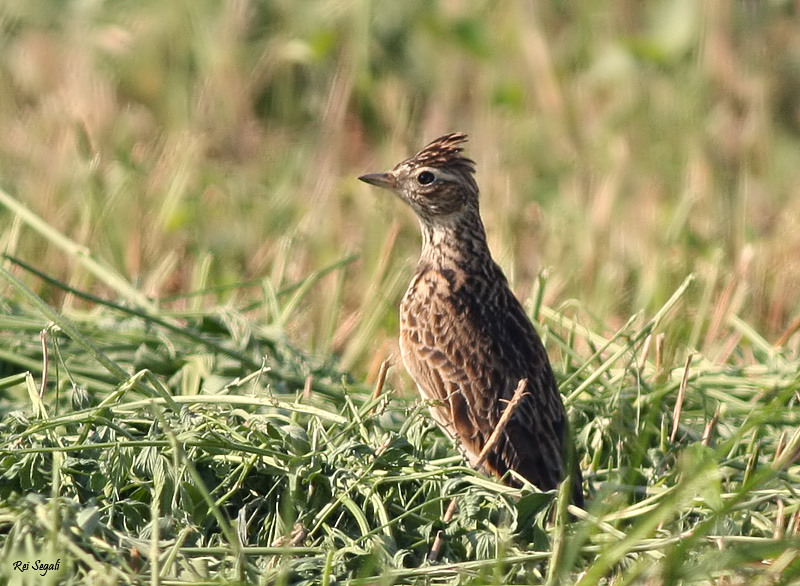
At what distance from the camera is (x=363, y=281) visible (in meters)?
7.69

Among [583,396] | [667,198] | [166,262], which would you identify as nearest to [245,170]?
[166,262]

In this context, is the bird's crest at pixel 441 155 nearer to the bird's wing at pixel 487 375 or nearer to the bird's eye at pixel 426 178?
the bird's eye at pixel 426 178

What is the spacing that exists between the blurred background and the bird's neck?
1321mm

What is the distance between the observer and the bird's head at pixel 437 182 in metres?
5.62

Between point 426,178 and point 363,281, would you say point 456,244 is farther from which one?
point 363,281

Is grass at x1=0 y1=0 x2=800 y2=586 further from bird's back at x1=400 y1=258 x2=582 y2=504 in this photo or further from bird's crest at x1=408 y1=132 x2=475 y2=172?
bird's crest at x1=408 y1=132 x2=475 y2=172

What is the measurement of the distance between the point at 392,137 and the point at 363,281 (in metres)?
1.83

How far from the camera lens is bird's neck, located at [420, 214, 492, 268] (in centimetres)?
561

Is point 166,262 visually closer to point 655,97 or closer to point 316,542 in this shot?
point 316,542

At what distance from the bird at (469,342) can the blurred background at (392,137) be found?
1.40 meters

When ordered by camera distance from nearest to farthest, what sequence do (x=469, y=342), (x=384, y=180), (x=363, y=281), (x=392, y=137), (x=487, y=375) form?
(x=487, y=375) < (x=469, y=342) < (x=384, y=180) < (x=363, y=281) < (x=392, y=137)

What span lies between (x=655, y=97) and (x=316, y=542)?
646 cm

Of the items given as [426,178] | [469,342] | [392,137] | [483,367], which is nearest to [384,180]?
[426,178]

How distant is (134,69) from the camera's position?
9.87 m
